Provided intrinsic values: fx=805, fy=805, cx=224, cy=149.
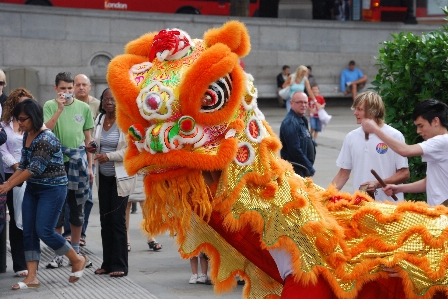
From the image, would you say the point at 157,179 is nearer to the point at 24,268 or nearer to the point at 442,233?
the point at 442,233

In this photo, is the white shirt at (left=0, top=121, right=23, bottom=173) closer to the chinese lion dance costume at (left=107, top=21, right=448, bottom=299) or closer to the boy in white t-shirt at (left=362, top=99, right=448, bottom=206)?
the boy in white t-shirt at (left=362, top=99, right=448, bottom=206)

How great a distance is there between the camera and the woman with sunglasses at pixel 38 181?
24.5ft

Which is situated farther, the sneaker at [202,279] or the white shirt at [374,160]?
the sneaker at [202,279]

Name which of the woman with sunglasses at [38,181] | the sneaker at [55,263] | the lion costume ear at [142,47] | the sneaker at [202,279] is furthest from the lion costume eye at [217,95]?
the sneaker at [55,263]

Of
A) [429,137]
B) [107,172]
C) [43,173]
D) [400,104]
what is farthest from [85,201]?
[429,137]

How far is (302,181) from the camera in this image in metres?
4.30

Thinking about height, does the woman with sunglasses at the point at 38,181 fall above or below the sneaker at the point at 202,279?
above

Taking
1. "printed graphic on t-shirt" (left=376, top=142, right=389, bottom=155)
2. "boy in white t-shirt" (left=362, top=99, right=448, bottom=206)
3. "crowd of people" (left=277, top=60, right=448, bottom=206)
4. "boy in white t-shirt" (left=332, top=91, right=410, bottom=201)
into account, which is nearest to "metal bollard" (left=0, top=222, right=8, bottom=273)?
"crowd of people" (left=277, top=60, right=448, bottom=206)

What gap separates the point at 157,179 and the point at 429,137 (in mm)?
2788

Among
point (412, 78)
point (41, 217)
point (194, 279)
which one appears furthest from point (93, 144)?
point (412, 78)

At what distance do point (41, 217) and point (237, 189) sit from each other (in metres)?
3.95

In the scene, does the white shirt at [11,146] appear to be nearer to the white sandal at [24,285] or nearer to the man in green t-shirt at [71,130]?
the man in green t-shirt at [71,130]

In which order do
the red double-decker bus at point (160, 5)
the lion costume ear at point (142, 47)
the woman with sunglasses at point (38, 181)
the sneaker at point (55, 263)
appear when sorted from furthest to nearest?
the red double-decker bus at point (160, 5), the sneaker at point (55, 263), the woman with sunglasses at point (38, 181), the lion costume ear at point (142, 47)

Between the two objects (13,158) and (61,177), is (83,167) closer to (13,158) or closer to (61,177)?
(13,158)
